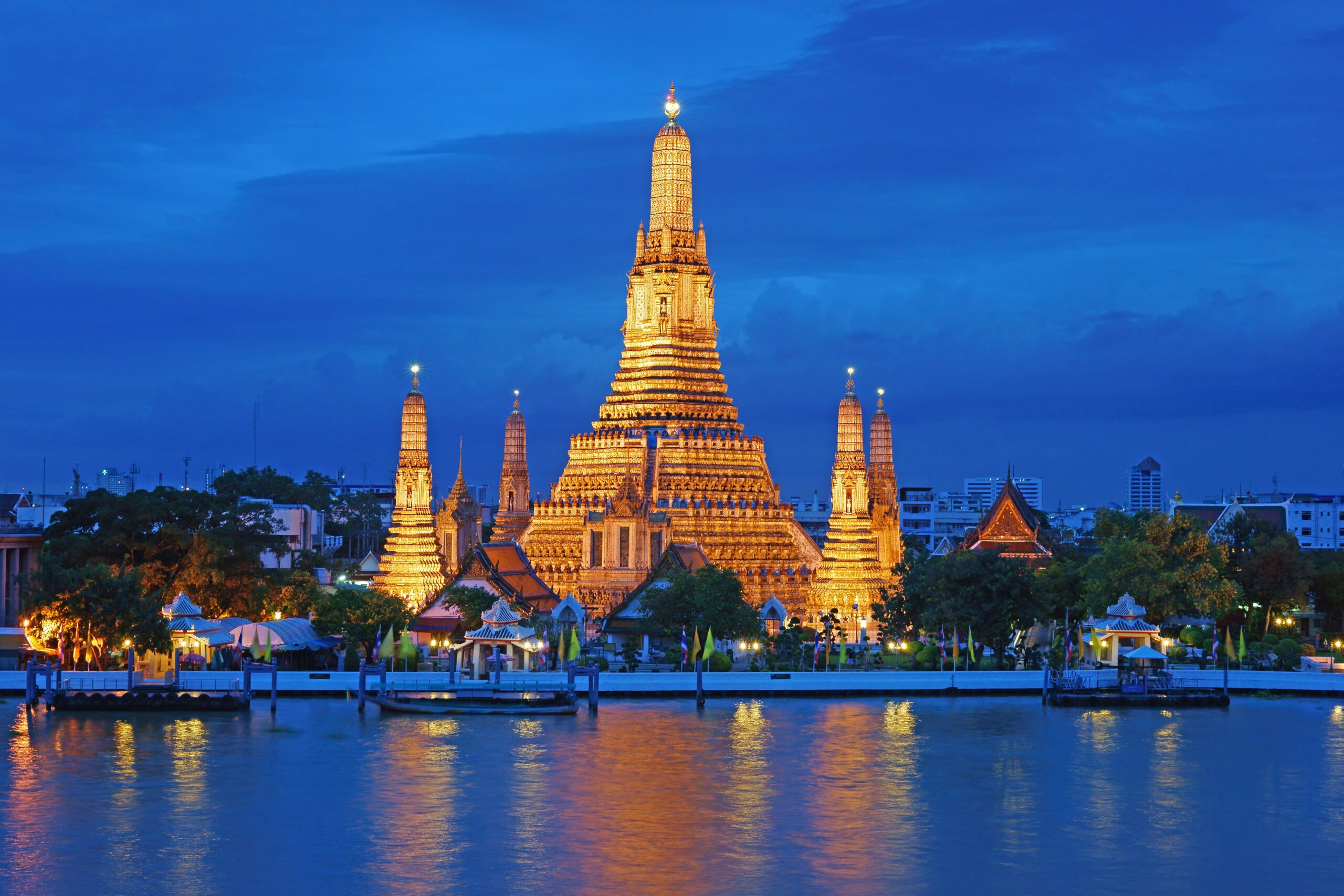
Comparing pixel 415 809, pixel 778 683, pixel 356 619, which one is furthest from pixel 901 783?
pixel 356 619

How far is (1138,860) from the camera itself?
42.2 meters

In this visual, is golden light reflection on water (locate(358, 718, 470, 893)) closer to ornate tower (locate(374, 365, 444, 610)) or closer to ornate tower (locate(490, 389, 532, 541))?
ornate tower (locate(374, 365, 444, 610))

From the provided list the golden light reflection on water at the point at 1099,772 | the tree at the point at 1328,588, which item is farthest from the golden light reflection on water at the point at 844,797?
the tree at the point at 1328,588

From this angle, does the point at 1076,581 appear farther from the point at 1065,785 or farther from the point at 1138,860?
the point at 1138,860

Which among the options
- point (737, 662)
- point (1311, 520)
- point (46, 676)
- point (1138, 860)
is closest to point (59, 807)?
point (46, 676)

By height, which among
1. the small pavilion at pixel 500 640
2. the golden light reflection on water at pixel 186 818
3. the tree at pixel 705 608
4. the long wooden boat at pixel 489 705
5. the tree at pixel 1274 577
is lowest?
the golden light reflection on water at pixel 186 818

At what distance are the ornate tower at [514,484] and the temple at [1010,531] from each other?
21.6 metres

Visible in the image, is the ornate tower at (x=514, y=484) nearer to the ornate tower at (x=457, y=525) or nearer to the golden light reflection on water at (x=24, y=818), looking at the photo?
the ornate tower at (x=457, y=525)

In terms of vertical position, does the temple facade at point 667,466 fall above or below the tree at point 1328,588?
above

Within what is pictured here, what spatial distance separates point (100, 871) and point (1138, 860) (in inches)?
834

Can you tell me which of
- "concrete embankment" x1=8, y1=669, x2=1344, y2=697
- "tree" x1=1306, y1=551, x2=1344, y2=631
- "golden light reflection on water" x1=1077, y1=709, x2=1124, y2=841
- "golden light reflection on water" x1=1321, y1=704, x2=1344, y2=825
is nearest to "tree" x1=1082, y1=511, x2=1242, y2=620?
"concrete embankment" x1=8, y1=669, x2=1344, y2=697

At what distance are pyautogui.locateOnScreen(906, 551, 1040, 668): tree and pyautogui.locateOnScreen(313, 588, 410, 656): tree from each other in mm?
19909

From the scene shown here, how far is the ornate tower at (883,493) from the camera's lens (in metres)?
89.8

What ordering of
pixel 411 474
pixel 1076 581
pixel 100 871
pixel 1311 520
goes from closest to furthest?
1. pixel 100 871
2. pixel 1076 581
3. pixel 411 474
4. pixel 1311 520
